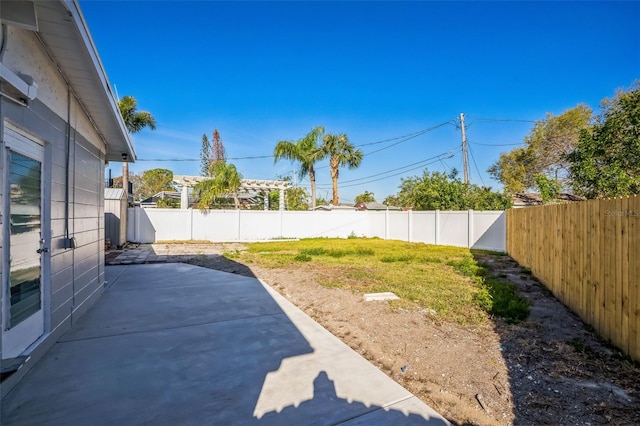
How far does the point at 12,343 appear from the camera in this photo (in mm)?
2576

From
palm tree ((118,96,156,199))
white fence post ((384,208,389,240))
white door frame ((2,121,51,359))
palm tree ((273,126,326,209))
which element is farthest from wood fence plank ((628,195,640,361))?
palm tree ((273,126,326,209))

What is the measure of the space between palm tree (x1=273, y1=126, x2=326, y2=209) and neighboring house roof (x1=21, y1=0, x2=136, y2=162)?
16.1m

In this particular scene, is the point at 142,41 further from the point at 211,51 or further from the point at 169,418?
the point at 169,418

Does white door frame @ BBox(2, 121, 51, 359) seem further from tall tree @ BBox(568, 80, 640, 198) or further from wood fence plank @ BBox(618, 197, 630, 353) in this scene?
tall tree @ BBox(568, 80, 640, 198)

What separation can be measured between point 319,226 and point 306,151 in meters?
5.53

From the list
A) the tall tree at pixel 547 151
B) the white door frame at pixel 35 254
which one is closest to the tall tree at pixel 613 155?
the tall tree at pixel 547 151

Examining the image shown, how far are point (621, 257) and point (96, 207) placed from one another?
7.04 m

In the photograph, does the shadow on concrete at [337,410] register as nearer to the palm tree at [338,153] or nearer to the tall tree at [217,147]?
the palm tree at [338,153]

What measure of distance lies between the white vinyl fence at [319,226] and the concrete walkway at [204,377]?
10.5 m

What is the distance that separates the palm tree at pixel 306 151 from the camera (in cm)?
2114

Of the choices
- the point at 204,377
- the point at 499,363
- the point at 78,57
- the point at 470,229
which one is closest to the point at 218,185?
the point at 470,229

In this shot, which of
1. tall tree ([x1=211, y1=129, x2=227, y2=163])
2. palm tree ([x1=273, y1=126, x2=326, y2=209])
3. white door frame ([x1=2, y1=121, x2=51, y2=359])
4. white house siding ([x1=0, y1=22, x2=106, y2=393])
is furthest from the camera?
tall tree ([x1=211, y1=129, x2=227, y2=163])

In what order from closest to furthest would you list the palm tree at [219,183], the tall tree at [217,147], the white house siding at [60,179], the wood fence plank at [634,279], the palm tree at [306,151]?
the white house siding at [60,179] → the wood fence plank at [634,279] → the palm tree at [219,183] → the palm tree at [306,151] → the tall tree at [217,147]

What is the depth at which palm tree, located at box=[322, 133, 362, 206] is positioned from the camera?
21.5 metres
